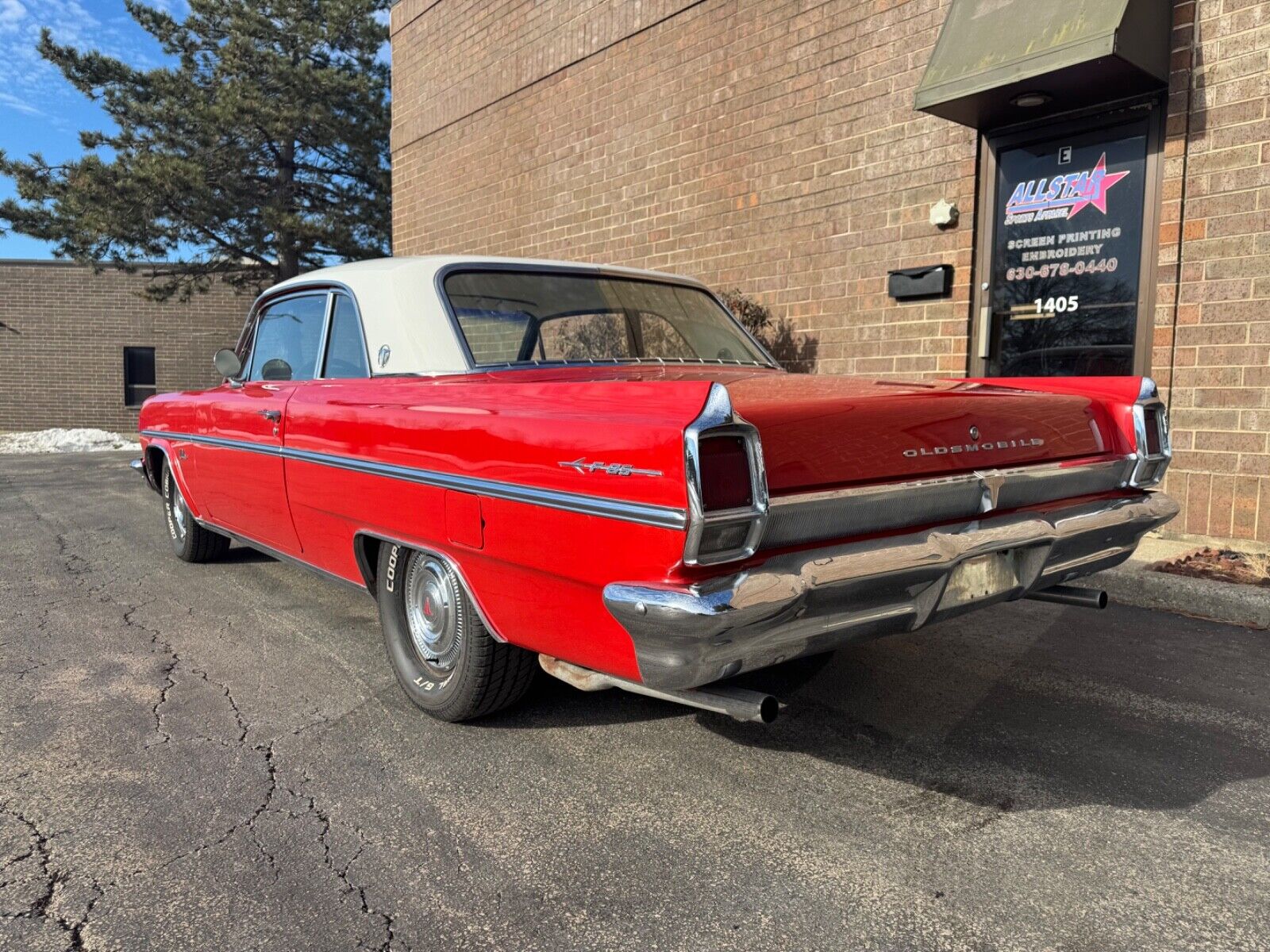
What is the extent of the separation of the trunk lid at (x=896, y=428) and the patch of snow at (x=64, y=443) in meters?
16.5

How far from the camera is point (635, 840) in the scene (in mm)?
2406

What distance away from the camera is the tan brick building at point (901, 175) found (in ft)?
18.6

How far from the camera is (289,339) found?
14.7 feet

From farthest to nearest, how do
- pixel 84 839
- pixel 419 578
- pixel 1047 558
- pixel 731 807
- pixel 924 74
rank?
pixel 924 74 < pixel 419 578 < pixel 1047 558 < pixel 731 807 < pixel 84 839

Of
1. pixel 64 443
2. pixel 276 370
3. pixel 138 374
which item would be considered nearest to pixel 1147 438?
pixel 276 370

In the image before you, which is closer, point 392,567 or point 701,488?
point 701,488

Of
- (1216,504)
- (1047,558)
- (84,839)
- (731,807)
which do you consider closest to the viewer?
(84,839)

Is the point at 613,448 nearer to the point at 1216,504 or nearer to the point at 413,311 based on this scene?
the point at 413,311

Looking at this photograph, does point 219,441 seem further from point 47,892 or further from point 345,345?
point 47,892

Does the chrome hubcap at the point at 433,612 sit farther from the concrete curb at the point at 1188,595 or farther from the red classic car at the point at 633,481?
the concrete curb at the point at 1188,595

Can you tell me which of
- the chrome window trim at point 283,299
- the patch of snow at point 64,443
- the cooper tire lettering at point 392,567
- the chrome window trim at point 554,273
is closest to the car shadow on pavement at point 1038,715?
the cooper tire lettering at point 392,567

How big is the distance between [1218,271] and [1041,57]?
1.74m

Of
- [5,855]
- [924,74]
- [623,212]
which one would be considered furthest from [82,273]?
[5,855]

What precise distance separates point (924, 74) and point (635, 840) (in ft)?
19.6
